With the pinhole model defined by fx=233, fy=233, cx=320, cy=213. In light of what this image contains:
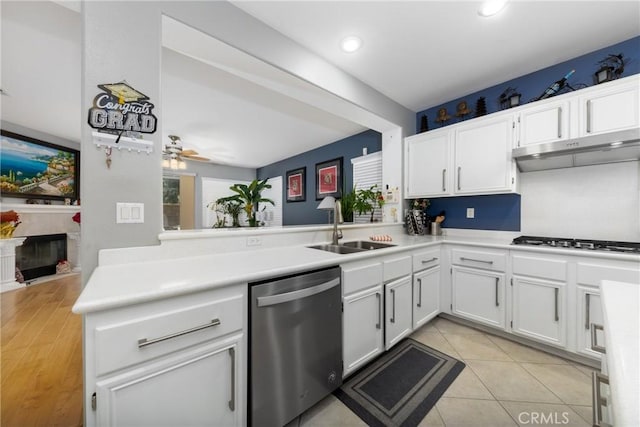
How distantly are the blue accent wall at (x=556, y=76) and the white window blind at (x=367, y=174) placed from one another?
3.59 feet

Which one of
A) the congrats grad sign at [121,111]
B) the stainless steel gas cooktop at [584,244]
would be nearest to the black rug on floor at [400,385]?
the stainless steel gas cooktop at [584,244]

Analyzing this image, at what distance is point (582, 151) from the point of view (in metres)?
1.83

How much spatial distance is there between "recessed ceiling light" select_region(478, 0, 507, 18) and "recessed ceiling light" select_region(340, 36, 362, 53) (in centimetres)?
85

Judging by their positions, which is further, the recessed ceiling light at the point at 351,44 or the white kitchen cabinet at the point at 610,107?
the recessed ceiling light at the point at 351,44

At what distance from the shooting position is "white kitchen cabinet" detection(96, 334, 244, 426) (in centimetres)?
80

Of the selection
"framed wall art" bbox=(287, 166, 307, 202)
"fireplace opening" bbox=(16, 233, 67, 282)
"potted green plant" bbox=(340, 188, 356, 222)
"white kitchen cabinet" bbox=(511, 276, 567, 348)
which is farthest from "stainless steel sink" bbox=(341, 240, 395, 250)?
"fireplace opening" bbox=(16, 233, 67, 282)

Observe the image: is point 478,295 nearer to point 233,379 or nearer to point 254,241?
point 254,241

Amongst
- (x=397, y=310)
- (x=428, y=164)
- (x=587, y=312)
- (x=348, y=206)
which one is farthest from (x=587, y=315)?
(x=348, y=206)

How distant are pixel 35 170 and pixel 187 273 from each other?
5023mm

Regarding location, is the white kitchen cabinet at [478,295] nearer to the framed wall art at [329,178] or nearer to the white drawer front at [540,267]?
the white drawer front at [540,267]

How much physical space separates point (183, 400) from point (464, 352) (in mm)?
2099

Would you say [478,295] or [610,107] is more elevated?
[610,107]

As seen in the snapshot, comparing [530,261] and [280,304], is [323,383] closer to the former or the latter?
[280,304]

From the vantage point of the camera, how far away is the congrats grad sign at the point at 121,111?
1.16m
